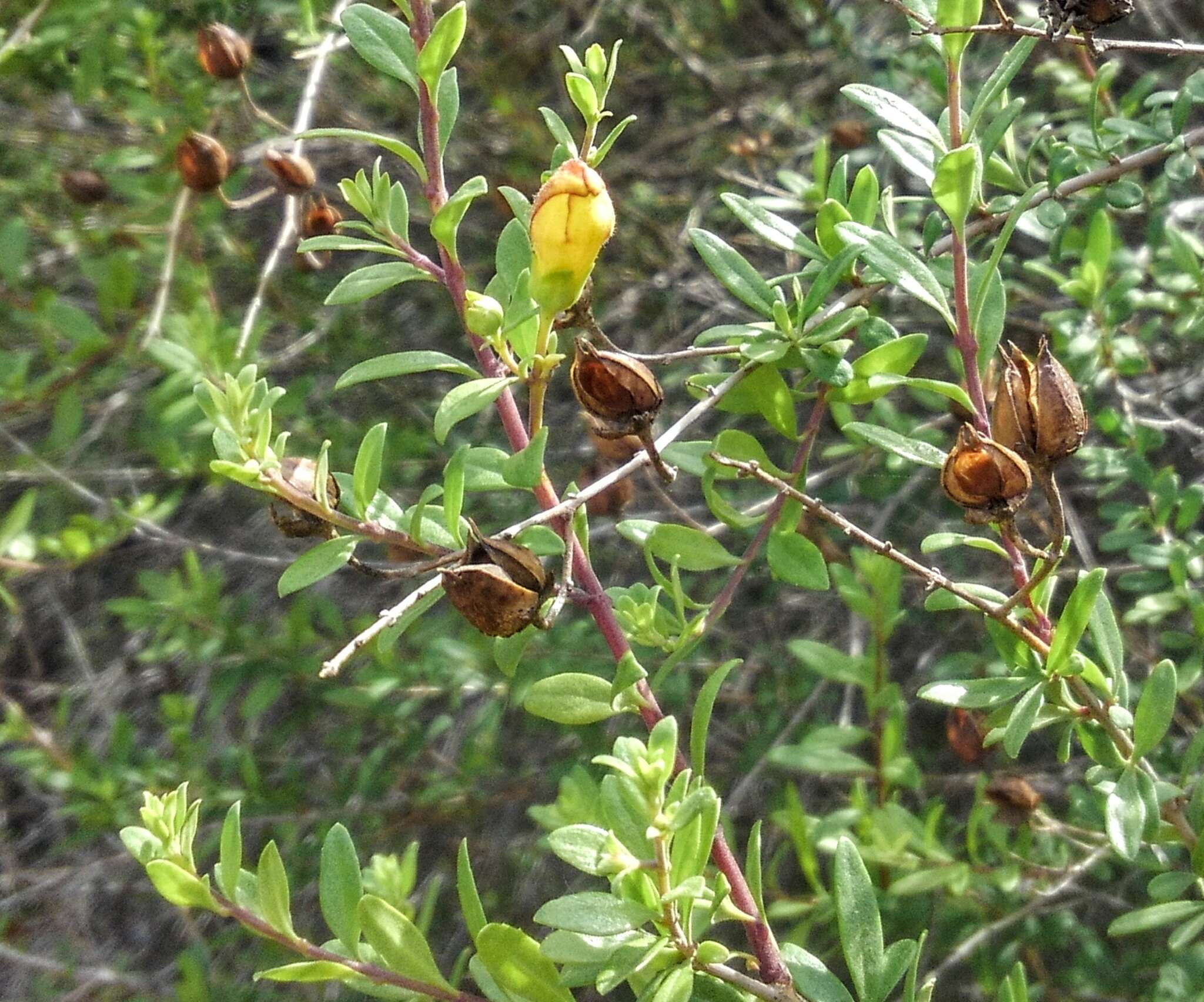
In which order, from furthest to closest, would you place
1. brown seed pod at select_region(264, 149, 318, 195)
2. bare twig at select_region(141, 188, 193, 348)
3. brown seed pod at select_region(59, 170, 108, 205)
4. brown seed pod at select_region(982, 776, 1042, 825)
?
brown seed pod at select_region(59, 170, 108, 205) → bare twig at select_region(141, 188, 193, 348) → brown seed pod at select_region(264, 149, 318, 195) → brown seed pod at select_region(982, 776, 1042, 825)

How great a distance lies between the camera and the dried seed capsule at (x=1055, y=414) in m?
0.90

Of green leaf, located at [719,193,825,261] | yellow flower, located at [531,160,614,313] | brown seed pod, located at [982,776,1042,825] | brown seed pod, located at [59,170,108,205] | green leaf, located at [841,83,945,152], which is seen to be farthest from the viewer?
brown seed pod, located at [59,170,108,205]

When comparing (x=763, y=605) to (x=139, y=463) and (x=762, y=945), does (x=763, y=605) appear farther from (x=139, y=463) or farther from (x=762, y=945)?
(x=139, y=463)

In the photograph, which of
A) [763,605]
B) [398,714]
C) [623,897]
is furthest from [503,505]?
[623,897]

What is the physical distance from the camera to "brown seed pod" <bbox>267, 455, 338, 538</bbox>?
99 centimetres

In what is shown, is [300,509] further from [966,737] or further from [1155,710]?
[966,737]

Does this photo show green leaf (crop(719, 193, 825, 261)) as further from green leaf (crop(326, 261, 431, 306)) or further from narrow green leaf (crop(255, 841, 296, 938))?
narrow green leaf (crop(255, 841, 296, 938))

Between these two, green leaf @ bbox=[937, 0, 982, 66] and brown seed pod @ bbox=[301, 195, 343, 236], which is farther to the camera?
brown seed pod @ bbox=[301, 195, 343, 236]

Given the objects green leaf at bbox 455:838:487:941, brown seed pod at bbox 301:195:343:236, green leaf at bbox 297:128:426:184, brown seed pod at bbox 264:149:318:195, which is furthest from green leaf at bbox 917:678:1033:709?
brown seed pod at bbox 264:149:318:195

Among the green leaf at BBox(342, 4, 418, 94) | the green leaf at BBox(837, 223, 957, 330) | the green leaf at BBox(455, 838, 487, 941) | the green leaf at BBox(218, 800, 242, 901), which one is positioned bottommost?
the green leaf at BBox(455, 838, 487, 941)

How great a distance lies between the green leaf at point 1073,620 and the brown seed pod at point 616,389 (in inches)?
15.7

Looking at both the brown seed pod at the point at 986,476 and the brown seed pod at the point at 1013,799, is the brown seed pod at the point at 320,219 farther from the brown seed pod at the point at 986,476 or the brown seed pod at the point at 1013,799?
the brown seed pod at the point at 1013,799

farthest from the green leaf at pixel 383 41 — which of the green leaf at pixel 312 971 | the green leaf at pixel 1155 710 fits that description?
the green leaf at pixel 1155 710

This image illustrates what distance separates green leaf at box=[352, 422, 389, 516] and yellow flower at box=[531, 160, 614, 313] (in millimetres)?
233
